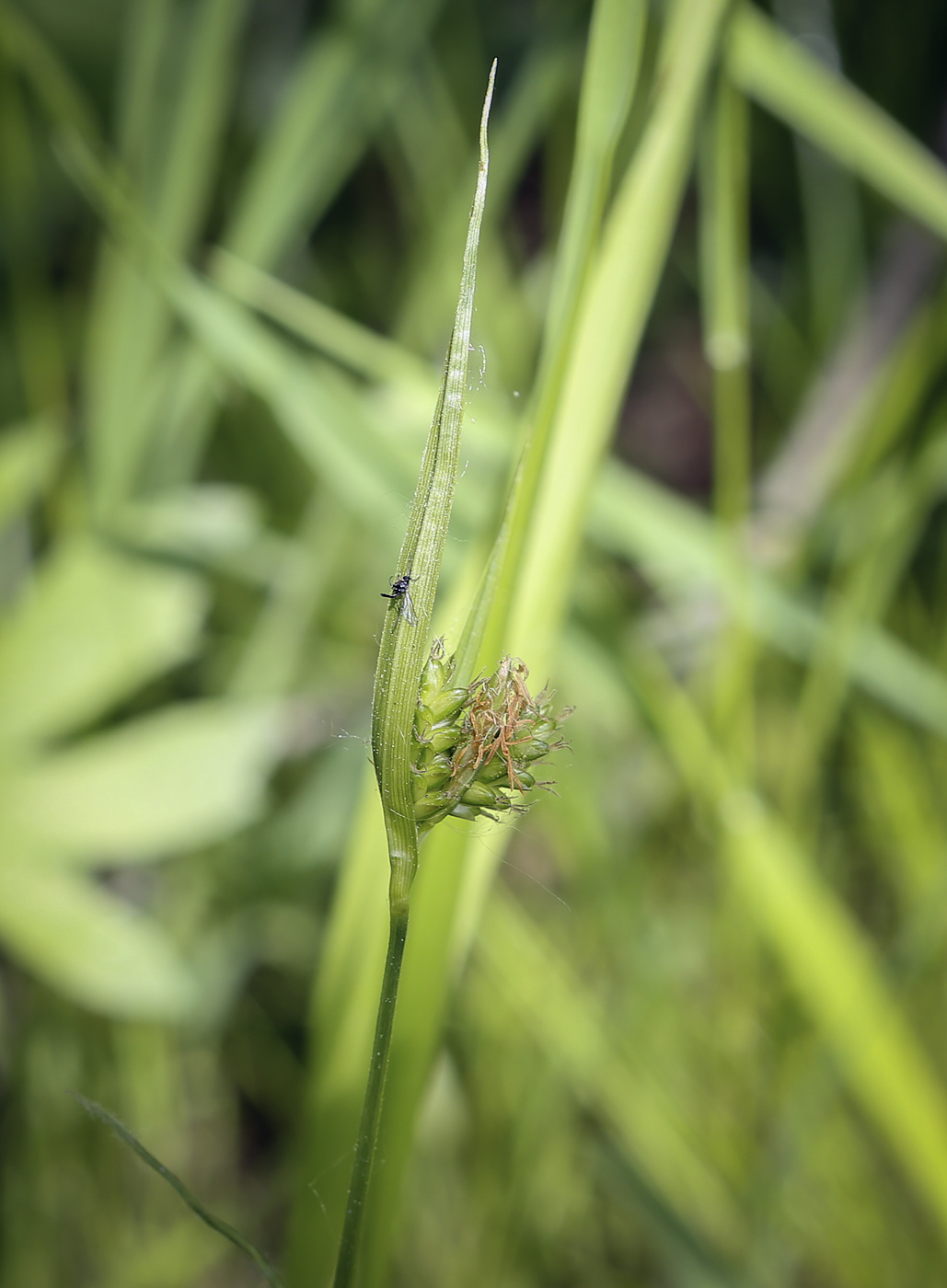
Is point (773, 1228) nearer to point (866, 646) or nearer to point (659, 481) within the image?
point (866, 646)

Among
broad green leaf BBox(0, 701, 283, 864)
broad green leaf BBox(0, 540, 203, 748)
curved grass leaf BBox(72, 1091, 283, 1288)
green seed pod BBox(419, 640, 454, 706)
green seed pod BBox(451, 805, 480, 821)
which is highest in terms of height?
broad green leaf BBox(0, 540, 203, 748)

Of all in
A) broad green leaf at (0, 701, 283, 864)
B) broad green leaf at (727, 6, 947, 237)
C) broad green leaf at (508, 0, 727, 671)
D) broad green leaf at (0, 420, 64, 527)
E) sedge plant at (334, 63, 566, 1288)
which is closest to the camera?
sedge plant at (334, 63, 566, 1288)

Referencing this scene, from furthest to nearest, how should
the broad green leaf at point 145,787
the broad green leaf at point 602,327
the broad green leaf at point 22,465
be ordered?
1. the broad green leaf at point 22,465
2. the broad green leaf at point 145,787
3. the broad green leaf at point 602,327

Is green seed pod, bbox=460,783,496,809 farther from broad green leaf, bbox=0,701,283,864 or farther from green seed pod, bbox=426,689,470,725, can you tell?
broad green leaf, bbox=0,701,283,864

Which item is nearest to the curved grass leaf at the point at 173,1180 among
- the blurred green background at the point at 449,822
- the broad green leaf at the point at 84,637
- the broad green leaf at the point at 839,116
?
the blurred green background at the point at 449,822

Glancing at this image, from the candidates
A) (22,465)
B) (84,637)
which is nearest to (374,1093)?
(84,637)

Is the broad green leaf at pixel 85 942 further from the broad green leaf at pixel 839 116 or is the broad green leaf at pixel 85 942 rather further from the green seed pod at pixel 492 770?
the broad green leaf at pixel 839 116

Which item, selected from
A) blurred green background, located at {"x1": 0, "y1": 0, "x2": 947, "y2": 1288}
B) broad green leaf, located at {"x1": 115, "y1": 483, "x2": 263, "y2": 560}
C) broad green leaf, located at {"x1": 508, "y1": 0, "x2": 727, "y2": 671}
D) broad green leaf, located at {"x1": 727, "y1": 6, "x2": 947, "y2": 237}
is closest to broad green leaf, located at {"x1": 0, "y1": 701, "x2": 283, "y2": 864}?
blurred green background, located at {"x1": 0, "y1": 0, "x2": 947, "y2": 1288}

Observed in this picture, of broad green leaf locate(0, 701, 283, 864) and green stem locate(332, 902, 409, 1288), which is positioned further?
broad green leaf locate(0, 701, 283, 864)
